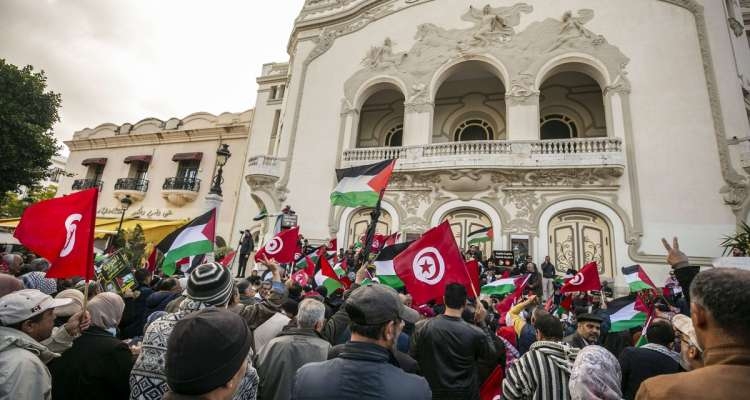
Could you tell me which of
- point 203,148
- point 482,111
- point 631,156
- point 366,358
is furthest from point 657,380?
point 203,148

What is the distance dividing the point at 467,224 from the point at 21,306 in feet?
43.7

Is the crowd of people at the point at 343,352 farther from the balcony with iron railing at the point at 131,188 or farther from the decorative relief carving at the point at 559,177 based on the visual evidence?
the balcony with iron railing at the point at 131,188

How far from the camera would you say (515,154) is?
13672mm

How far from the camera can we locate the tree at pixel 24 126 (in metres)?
15.4

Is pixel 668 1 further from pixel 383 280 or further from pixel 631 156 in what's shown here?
pixel 383 280

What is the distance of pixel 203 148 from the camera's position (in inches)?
973

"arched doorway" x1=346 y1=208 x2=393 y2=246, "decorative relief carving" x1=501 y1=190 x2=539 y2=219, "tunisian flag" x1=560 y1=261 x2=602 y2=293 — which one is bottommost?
"tunisian flag" x1=560 y1=261 x2=602 y2=293

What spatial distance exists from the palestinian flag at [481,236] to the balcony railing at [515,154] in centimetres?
247

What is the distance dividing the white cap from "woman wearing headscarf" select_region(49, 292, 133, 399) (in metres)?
0.31

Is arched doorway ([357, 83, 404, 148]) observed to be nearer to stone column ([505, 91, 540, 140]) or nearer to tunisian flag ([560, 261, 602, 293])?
stone column ([505, 91, 540, 140])

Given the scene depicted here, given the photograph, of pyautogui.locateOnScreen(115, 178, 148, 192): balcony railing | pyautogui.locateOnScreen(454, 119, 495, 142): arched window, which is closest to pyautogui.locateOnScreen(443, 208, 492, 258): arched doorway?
pyautogui.locateOnScreen(454, 119, 495, 142): arched window

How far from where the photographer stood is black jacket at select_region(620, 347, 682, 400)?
311 cm

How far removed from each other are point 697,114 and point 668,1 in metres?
4.88

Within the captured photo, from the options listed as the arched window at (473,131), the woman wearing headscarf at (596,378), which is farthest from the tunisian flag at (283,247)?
the arched window at (473,131)
